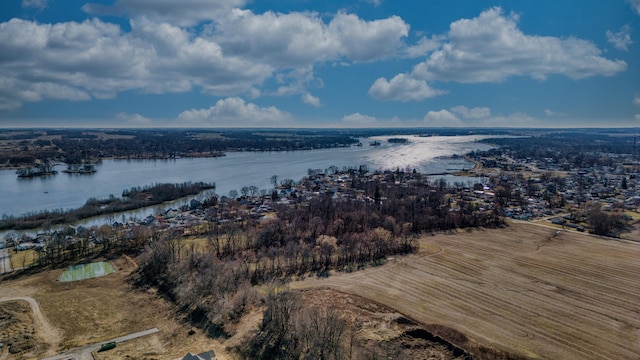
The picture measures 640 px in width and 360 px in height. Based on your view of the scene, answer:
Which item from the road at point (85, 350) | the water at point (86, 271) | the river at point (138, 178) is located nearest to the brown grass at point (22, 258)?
the water at point (86, 271)

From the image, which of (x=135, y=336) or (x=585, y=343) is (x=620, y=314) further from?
(x=135, y=336)

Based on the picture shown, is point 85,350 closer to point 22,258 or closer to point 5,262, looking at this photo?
point 5,262

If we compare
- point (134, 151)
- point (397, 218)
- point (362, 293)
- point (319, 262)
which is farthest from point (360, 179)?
point (134, 151)

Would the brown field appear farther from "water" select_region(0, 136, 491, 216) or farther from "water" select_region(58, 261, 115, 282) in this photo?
"water" select_region(0, 136, 491, 216)

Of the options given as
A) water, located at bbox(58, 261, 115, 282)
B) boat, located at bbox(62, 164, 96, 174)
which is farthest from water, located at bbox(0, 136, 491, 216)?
water, located at bbox(58, 261, 115, 282)

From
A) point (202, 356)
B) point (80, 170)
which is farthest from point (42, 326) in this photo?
point (80, 170)

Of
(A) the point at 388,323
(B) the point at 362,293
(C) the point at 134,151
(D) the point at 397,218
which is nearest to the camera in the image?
(A) the point at 388,323

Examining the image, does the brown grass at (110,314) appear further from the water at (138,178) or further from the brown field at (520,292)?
the water at (138,178)
